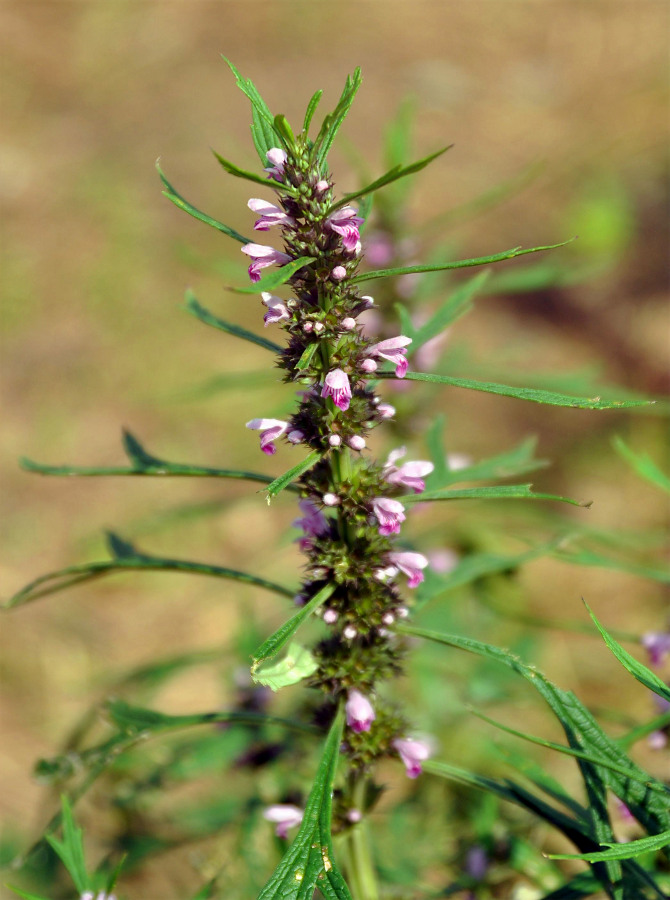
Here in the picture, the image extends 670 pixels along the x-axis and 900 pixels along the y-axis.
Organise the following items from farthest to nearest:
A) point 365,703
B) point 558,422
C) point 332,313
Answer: point 558,422 < point 365,703 < point 332,313

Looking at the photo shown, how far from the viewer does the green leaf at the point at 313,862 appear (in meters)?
1.09

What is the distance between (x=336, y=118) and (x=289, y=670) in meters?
0.78

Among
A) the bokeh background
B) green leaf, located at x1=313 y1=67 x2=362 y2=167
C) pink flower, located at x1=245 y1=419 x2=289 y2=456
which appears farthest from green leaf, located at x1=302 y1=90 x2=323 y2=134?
the bokeh background

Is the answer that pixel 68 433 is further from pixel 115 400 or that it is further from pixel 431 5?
pixel 431 5

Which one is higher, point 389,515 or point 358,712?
point 389,515

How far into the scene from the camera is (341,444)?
1.24 metres

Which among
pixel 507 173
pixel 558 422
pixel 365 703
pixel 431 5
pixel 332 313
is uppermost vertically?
pixel 431 5

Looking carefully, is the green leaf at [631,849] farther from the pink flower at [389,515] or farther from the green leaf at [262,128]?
the green leaf at [262,128]

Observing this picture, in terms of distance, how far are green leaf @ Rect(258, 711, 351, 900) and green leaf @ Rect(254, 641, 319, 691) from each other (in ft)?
0.46

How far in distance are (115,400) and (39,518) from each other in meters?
1.04

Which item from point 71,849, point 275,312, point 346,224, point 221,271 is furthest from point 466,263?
point 221,271

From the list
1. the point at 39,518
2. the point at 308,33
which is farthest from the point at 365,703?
the point at 308,33

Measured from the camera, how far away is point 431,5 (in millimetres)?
10297

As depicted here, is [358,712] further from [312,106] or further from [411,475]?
[312,106]
